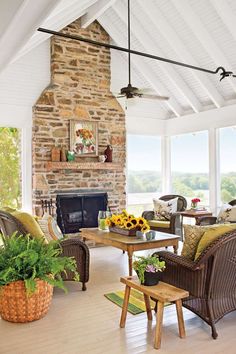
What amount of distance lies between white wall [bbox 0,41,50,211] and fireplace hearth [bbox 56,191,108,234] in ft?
2.17

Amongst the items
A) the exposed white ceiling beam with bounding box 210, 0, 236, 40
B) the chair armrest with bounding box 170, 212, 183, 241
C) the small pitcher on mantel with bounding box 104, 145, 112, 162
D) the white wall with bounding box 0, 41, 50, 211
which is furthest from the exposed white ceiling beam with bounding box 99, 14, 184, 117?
the chair armrest with bounding box 170, 212, 183, 241

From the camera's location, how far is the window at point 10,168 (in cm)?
681

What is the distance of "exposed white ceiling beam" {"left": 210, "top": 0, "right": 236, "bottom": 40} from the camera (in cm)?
563

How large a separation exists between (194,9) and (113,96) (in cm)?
254

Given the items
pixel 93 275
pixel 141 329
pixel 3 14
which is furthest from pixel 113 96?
pixel 141 329

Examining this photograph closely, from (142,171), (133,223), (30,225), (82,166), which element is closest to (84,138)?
(82,166)

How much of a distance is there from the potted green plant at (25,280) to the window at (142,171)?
5008mm

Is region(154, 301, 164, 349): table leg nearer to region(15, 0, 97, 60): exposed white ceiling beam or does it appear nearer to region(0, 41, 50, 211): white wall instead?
region(15, 0, 97, 60): exposed white ceiling beam

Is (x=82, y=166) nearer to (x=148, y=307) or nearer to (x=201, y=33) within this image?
(x=201, y=33)

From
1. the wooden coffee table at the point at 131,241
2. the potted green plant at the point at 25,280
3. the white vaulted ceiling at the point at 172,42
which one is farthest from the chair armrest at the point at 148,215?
the potted green plant at the point at 25,280

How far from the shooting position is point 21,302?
11.2ft

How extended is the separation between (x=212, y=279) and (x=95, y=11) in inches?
219

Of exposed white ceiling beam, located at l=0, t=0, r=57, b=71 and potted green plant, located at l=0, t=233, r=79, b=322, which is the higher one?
exposed white ceiling beam, located at l=0, t=0, r=57, b=71

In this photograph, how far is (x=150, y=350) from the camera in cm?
295
